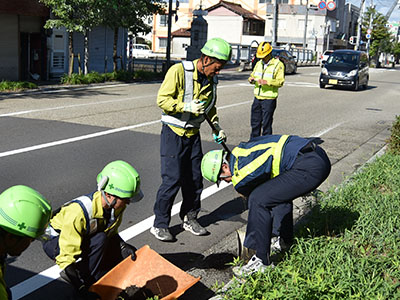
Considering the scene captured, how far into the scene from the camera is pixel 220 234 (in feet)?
17.7

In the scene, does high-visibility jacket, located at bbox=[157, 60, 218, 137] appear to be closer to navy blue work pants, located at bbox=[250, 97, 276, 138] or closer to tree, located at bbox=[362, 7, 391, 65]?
navy blue work pants, located at bbox=[250, 97, 276, 138]

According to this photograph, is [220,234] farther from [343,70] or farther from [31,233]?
[343,70]

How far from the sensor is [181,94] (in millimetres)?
4859

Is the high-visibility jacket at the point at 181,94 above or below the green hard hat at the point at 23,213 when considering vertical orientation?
above

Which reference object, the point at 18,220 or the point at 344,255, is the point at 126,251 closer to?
the point at 18,220

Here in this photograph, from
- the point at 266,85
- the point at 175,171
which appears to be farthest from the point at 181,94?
the point at 266,85

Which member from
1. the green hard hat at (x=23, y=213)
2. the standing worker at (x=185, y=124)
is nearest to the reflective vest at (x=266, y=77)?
the standing worker at (x=185, y=124)

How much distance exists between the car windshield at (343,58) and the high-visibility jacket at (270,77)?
53.2ft

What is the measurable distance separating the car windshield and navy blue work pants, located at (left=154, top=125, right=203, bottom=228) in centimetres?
2035

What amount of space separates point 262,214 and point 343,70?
2062cm

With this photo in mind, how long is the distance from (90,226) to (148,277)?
643mm

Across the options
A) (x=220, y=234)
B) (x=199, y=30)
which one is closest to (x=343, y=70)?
(x=199, y=30)

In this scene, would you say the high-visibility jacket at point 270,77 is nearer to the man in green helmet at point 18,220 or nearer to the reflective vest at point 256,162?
the reflective vest at point 256,162

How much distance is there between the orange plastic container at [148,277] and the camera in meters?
3.70
